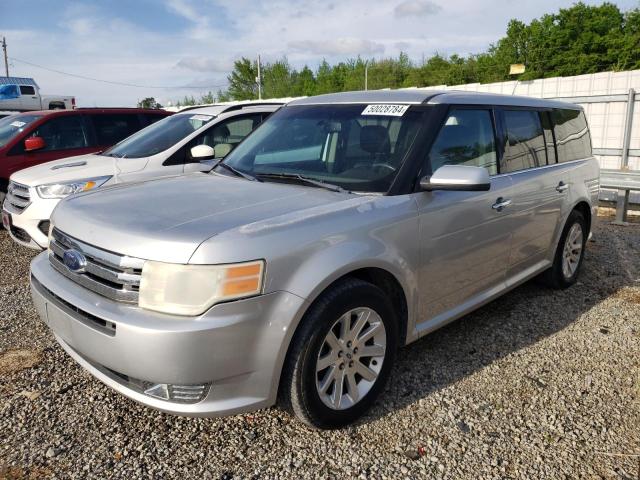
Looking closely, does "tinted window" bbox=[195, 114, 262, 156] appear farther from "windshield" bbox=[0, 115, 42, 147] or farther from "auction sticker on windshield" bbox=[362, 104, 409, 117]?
"windshield" bbox=[0, 115, 42, 147]

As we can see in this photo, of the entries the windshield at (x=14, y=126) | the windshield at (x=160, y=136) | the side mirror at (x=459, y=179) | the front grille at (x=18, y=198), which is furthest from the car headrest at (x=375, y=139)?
the windshield at (x=14, y=126)

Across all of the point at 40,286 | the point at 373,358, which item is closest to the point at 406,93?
the point at 373,358

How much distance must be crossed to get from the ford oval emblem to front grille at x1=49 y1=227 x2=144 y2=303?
0.01m

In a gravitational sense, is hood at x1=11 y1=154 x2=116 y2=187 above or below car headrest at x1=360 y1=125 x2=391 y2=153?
below

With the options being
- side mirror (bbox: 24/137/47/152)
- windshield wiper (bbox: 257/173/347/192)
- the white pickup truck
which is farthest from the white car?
the white pickup truck

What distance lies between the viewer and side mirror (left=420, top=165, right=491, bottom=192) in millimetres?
2832

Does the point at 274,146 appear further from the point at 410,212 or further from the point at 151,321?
the point at 151,321

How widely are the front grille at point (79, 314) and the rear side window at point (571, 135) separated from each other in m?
3.95

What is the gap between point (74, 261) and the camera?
8.43 feet

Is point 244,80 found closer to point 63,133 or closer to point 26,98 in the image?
point 26,98

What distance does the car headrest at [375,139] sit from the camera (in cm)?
318

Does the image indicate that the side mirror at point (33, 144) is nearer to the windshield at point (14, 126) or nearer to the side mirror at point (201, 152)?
the windshield at point (14, 126)

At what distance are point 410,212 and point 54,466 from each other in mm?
2200

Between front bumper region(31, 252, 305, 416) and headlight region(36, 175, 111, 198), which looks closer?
front bumper region(31, 252, 305, 416)
